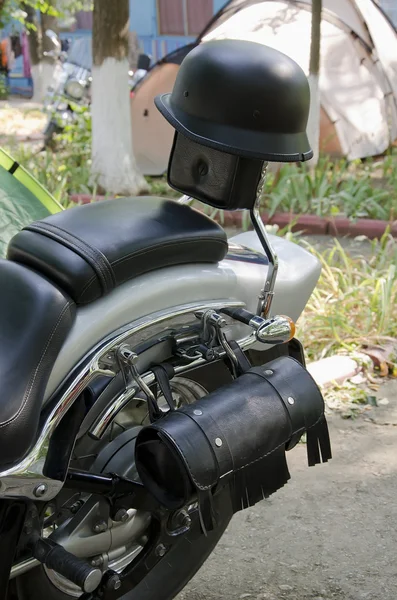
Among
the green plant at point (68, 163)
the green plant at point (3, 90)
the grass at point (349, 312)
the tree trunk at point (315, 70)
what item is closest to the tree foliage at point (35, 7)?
A: the green plant at point (68, 163)

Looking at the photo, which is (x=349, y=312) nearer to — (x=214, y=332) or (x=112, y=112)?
(x=214, y=332)

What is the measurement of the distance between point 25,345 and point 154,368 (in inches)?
13.5

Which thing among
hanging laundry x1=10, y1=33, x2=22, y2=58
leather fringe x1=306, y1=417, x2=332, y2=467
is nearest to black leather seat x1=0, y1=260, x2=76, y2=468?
leather fringe x1=306, y1=417, x2=332, y2=467

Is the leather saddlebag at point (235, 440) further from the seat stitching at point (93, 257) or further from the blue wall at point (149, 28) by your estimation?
the blue wall at point (149, 28)

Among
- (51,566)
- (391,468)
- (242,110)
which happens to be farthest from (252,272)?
(391,468)

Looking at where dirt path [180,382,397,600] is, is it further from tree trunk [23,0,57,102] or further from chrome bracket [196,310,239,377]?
tree trunk [23,0,57,102]

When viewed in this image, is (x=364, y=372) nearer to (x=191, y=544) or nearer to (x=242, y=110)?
(x=191, y=544)

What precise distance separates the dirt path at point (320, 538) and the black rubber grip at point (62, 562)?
74 centimetres

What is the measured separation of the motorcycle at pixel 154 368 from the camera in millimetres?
1721

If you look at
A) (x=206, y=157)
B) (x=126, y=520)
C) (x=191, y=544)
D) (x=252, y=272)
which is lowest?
(x=191, y=544)

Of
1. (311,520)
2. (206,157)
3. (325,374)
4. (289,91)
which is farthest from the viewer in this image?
(325,374)

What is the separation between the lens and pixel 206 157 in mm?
2090

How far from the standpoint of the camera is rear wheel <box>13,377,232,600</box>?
1.96 metres

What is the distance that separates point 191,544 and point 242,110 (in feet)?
3.76
